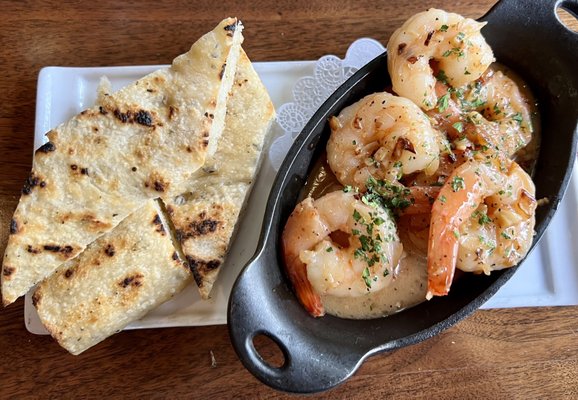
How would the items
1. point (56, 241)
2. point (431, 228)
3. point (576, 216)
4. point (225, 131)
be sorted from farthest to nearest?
point (576, 216), point (225, 131), point (56, 241), point (431, 228)

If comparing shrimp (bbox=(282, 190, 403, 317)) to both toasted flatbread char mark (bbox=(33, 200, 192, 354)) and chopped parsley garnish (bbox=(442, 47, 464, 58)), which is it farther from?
chopped parsley garnish (bbox=(442, 47, 464, 58))

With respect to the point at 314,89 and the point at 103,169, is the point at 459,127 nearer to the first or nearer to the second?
the point at 314,89

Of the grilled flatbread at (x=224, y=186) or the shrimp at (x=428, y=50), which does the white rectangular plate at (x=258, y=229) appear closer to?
the grilled flatbread at (x=224, y=186)

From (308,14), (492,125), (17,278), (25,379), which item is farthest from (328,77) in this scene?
(25,379)

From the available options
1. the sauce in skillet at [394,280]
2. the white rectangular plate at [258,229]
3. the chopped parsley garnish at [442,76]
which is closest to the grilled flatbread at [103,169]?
the white rectangular plate at [258,229]

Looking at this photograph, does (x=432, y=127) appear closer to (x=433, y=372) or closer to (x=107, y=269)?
(x=433, y=372)

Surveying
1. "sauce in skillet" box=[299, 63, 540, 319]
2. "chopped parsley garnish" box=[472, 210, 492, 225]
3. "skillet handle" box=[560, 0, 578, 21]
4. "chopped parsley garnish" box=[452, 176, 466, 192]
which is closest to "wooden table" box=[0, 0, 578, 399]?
"sauce in skillet" box=[299, 63, 540, 319]
